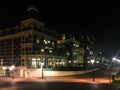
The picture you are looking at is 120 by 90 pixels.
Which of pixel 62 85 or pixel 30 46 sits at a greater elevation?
pixel 30 46

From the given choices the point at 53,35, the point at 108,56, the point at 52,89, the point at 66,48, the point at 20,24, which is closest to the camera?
the point at 52,89

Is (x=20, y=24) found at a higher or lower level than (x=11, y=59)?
higher

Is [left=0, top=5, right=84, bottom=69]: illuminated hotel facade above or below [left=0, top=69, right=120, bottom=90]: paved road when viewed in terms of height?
above

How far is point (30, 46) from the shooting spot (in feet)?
199

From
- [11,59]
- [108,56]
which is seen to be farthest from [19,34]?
[108,56]

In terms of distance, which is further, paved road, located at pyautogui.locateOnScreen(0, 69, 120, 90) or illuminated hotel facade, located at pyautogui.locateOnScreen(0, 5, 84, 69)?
illuminated hotel facade, located at pyautogui.locateOnScreen(0, 5, 84, 69)

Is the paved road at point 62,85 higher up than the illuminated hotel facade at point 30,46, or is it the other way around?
the illuminated hotel facade at point 30,46

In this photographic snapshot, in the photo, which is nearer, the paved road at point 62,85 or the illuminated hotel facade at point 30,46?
the paved road at point 62,85

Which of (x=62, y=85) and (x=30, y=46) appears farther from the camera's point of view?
(x=30, y=46)

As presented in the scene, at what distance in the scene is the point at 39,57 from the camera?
6088cm

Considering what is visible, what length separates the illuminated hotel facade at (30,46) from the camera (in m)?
61.2

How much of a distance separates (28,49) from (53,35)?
12.2 metres

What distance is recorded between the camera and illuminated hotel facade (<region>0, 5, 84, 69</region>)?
6119 cm

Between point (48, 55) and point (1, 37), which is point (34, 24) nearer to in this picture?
point (48, 55)
